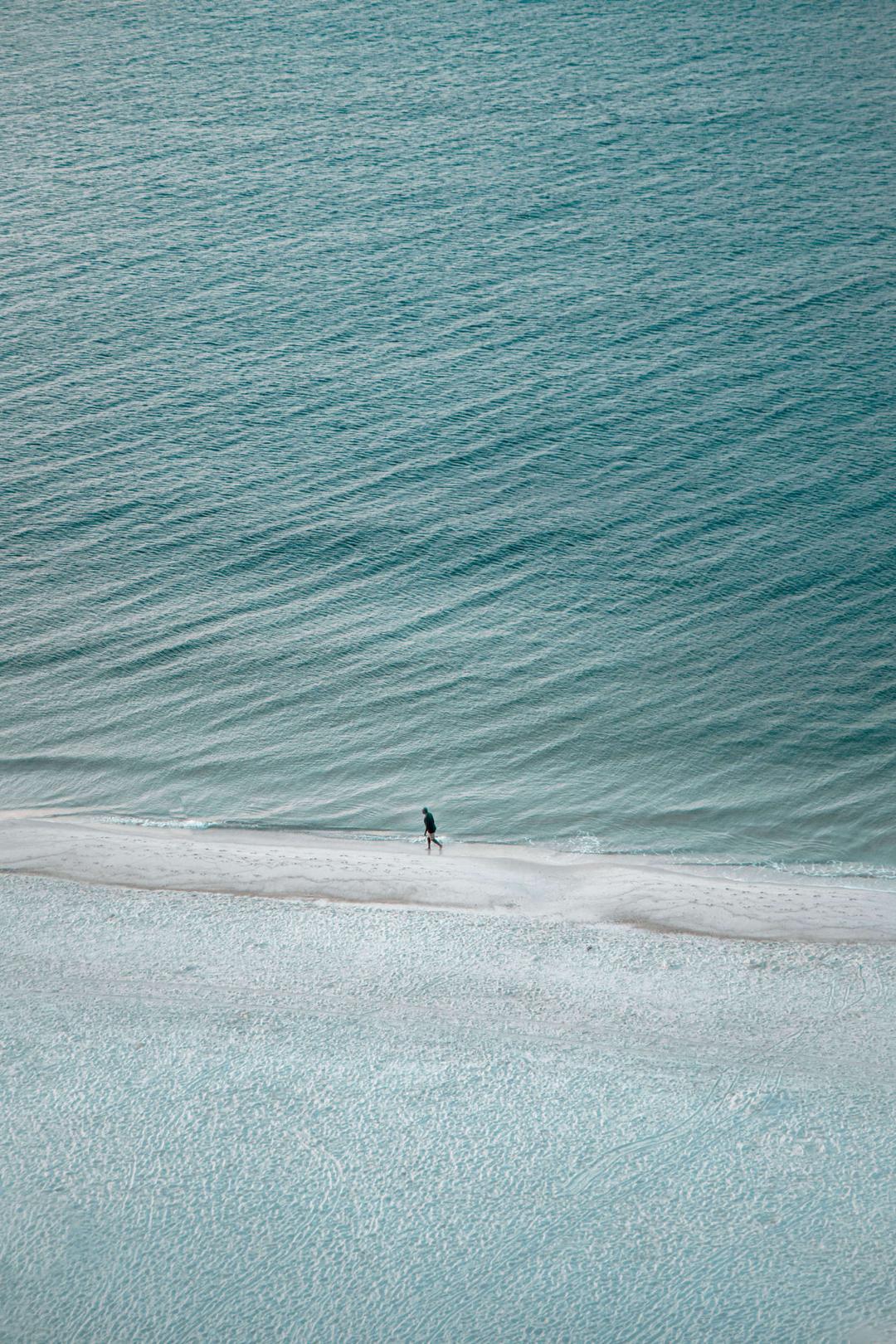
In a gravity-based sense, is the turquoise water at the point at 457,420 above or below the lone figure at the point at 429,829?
above

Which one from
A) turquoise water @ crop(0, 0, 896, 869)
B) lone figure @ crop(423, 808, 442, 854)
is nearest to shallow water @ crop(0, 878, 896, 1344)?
lone figure @ crop(423, 808, 442, 854)

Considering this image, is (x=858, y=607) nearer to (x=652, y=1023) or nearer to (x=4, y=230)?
(x=652, y=1023)

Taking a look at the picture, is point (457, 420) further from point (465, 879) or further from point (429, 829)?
point (465, 879)

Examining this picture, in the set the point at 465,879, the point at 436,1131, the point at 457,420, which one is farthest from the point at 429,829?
the point at 457,420

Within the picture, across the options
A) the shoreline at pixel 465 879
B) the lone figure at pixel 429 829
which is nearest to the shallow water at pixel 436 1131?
the shoreline at pixel 465 879

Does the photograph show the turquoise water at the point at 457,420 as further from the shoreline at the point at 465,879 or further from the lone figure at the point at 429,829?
the lone figure at the point at 429,829
